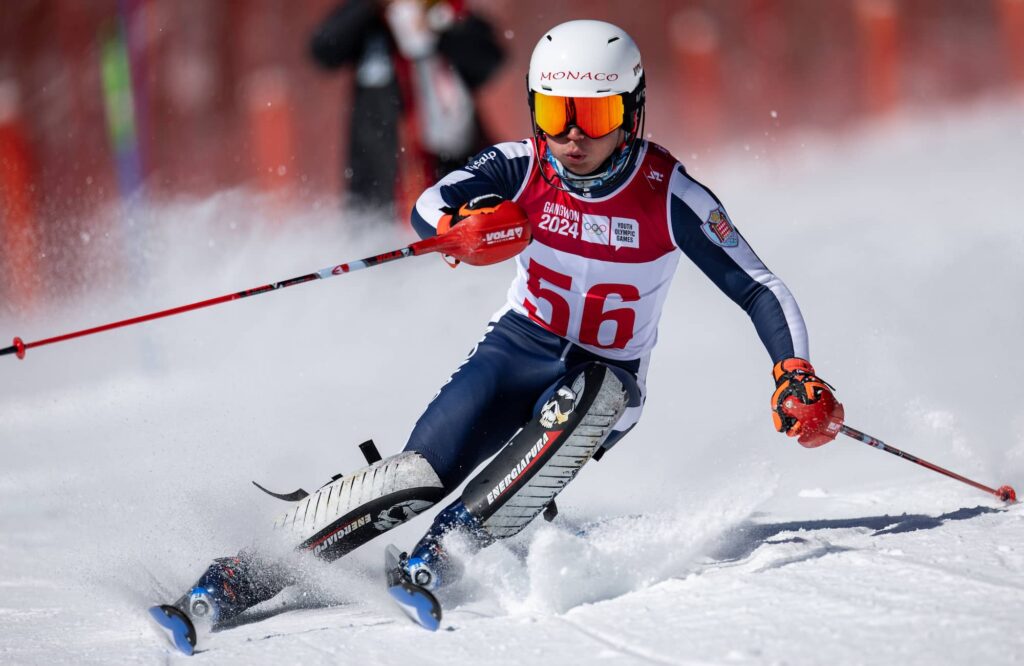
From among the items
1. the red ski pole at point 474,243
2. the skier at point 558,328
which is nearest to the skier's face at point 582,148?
the skier at point 558,328

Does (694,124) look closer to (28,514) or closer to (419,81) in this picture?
(419,81)

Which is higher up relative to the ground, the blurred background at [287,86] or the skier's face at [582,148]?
the blurred background at [287,86]

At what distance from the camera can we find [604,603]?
2459 mm

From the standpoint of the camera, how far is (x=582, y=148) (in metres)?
2.83

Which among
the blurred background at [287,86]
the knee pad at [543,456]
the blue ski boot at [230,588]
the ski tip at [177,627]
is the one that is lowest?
the ski tip at [177,627]

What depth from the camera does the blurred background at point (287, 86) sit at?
252 inches

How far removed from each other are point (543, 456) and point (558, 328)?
562 millimetres

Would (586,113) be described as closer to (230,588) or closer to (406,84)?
(230,588)

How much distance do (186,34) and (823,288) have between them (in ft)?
14.4

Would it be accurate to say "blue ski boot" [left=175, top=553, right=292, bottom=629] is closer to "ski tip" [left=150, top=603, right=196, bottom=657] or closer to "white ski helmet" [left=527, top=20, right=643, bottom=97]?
"ski tip" [left=150, top=603, right=196, bottom=657]

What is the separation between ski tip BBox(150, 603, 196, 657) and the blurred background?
172 inches

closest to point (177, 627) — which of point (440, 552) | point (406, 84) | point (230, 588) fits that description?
point (230, 588)

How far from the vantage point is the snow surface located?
233cm

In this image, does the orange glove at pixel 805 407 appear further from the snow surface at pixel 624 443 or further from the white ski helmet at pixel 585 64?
the white ski helmet at pixel 585 64
